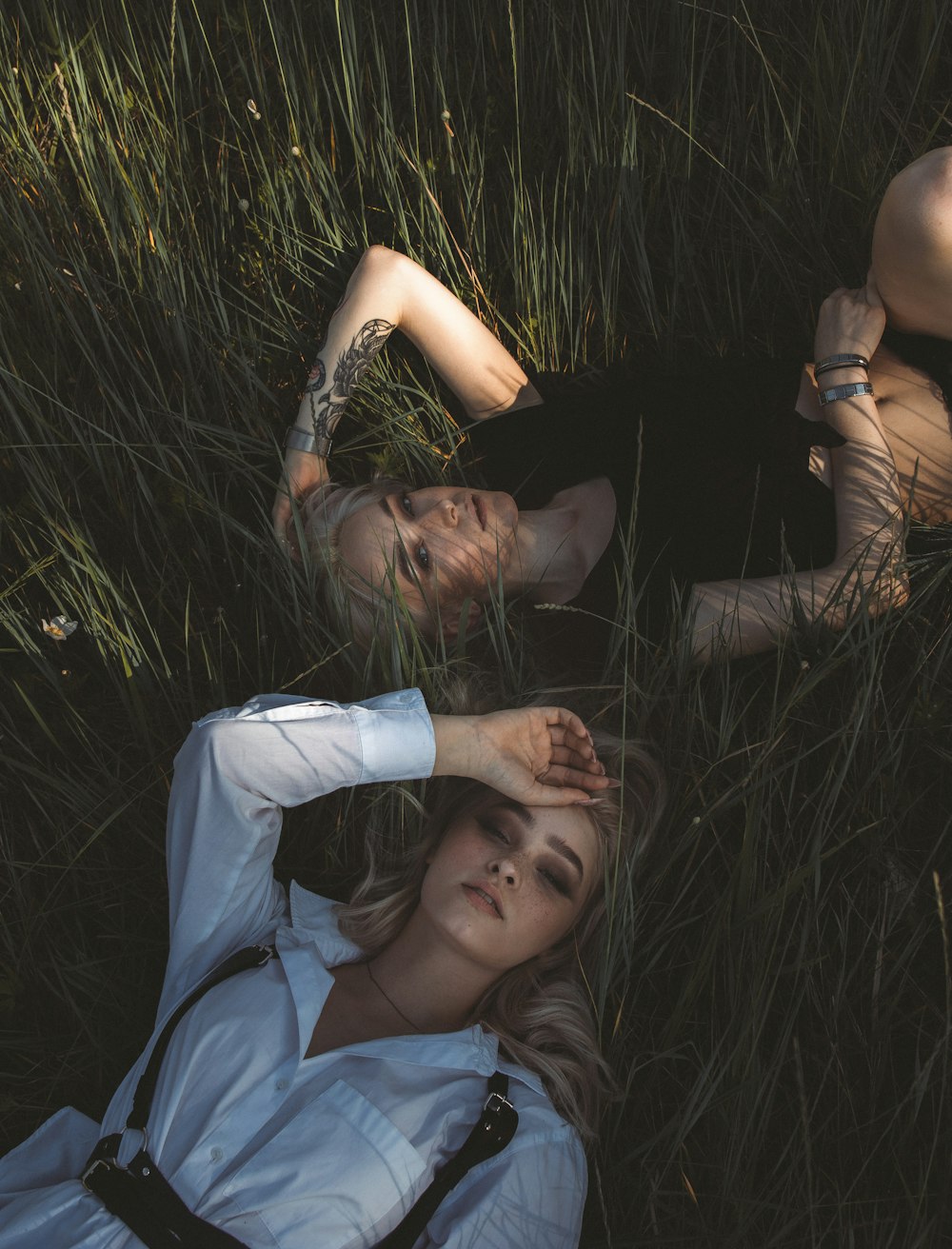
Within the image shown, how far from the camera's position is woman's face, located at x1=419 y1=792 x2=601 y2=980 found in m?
1.88

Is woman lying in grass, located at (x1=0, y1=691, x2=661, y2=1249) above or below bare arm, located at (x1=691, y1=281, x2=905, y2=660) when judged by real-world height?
below

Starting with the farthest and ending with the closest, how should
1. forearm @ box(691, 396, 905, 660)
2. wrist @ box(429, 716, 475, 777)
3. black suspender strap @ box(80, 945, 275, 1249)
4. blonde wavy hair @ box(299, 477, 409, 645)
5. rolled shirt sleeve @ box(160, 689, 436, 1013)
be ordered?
blonde wavy hair @ box(299, 477, 409, 645) < forearm @ box(691, 396, 905, 660) < wrist @ box(429, 716, 475, 777) < rolled shirt sleeve @ box(160, 689, 436, 1013) < black suspender strap @ box(80, 945, 275, 1249)

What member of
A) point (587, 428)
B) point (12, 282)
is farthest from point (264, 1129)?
point (12, 282)

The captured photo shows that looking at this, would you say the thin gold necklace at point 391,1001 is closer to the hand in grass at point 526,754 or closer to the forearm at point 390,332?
the hand in grass at point 526,754

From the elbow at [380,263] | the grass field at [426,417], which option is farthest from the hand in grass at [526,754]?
the elbow at [380,263]

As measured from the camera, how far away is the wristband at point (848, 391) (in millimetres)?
2434

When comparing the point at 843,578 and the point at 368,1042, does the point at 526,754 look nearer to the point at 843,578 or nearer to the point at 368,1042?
the point at 368,1042

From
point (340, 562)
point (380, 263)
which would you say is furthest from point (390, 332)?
point (340, 562)

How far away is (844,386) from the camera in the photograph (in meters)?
2.45

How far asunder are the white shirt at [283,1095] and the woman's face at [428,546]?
479mm

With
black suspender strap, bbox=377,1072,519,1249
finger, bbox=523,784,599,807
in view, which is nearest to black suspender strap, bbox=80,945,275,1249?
black suspender strap, bbox=377,1072,519,1249

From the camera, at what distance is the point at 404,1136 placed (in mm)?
1764

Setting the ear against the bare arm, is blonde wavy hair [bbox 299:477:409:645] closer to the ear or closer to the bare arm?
the ear

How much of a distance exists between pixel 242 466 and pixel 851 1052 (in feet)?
7.14
